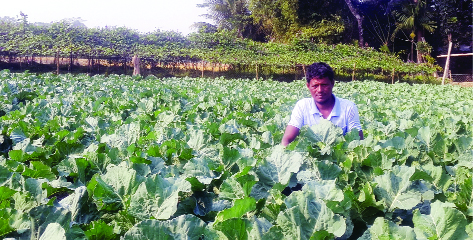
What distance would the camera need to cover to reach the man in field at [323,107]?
3.71 m

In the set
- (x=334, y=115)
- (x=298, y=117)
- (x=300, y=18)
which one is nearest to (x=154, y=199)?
(x=298, y=117)

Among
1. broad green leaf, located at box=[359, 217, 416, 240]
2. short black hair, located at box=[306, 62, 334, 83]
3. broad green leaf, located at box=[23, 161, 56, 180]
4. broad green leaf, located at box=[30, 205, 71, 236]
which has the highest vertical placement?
short black hair, located at box=[306, 62, 334, 83]

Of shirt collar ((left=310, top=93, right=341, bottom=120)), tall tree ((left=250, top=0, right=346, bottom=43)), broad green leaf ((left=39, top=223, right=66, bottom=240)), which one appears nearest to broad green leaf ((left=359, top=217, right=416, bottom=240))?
broad green leaf ((left=39, top=223, right=66, bottom=240))

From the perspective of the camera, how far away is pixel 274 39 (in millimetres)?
39656

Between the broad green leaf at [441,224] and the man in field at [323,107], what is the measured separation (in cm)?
258

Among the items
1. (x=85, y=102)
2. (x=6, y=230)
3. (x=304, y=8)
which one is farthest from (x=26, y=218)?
(x=304, y=8)

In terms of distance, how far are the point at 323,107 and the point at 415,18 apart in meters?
36.2

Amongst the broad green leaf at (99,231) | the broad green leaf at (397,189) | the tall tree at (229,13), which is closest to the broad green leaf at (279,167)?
the broad green leaf at (397,189)

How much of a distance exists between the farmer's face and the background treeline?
2187cm

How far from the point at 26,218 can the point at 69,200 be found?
0.70 ft

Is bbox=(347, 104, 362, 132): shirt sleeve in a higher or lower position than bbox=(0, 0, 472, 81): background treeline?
lower

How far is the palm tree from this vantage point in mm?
34000

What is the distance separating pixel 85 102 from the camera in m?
5.51

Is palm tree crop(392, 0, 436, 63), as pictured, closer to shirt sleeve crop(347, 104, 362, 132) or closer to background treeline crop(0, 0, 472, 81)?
background treeline crop(0, 0, 472, 81)
